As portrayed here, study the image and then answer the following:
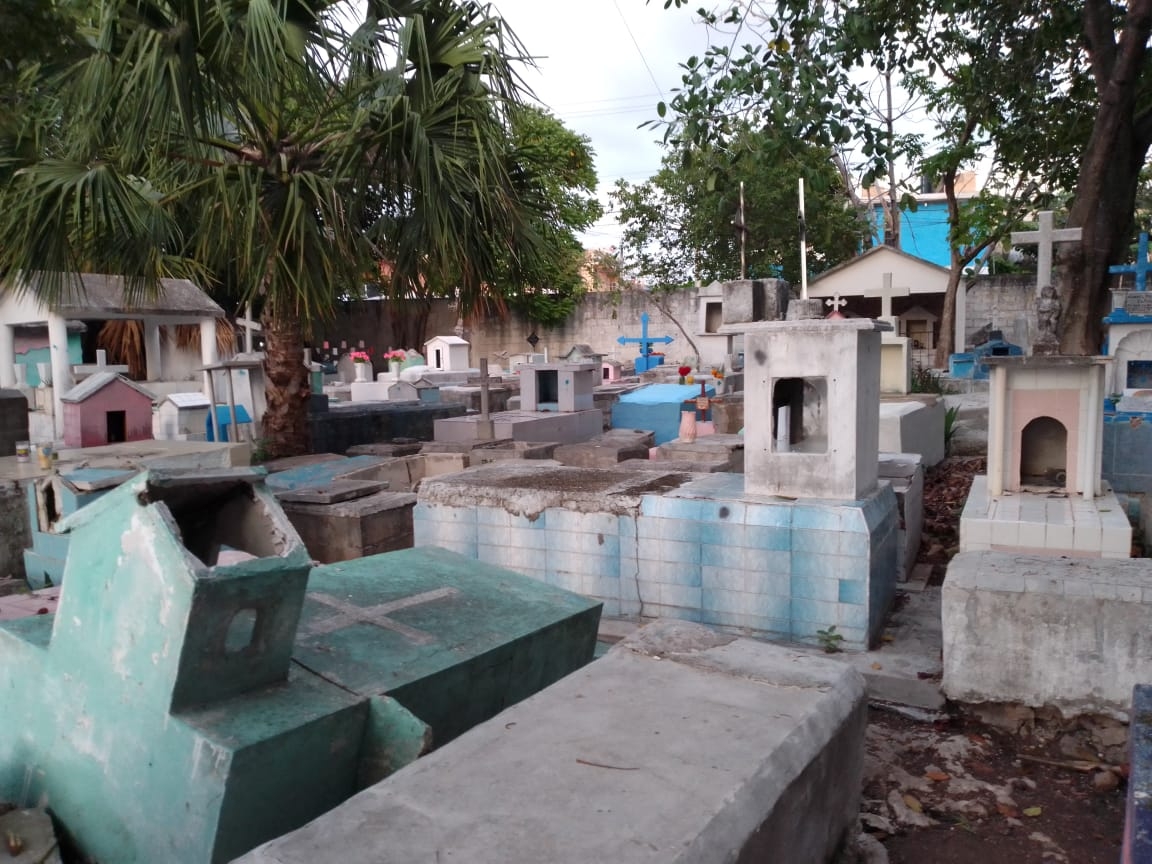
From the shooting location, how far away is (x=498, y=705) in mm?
3291

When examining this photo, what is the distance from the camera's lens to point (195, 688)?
2.37m

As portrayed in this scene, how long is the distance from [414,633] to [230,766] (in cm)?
105

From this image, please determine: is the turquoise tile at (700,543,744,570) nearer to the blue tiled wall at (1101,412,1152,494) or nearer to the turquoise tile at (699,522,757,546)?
the turquoise tile at (699,522,757,546)

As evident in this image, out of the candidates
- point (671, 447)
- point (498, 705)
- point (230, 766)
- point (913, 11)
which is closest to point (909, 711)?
point (498, 705)

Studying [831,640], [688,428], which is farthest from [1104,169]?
[831,640]

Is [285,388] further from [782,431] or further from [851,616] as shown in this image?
[851,616]

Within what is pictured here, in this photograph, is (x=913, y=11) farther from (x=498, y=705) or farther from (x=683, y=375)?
(x=498, y=705)

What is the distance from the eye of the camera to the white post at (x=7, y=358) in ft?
45.0

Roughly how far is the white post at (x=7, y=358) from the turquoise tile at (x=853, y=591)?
43.3 ft

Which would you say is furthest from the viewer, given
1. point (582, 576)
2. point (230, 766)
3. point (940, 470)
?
point (940, 470)

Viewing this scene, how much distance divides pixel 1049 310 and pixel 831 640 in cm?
466

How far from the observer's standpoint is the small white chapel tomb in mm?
22828

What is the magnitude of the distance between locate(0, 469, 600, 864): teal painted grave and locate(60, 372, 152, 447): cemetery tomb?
7.70m

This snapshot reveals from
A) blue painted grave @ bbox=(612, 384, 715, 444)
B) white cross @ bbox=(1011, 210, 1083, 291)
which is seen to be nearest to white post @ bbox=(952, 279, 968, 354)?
blue painted grave @ bbox=(612, 384, 715, 444)
